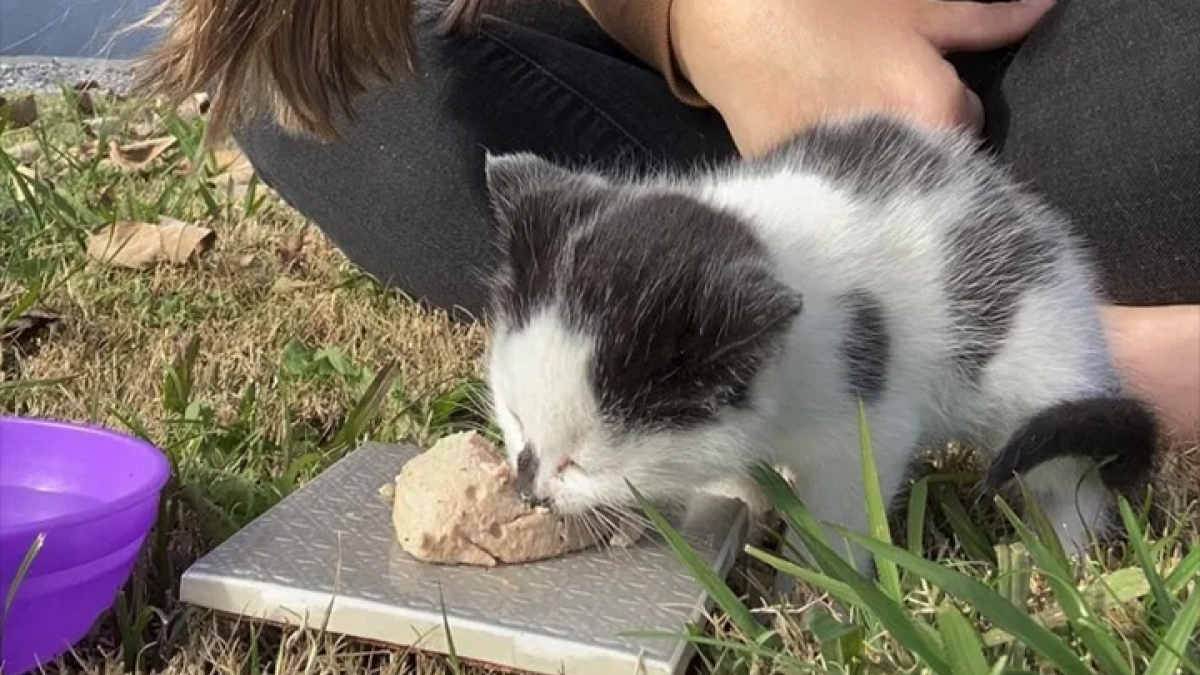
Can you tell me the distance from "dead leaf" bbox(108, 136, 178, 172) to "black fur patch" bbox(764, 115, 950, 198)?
1.92m

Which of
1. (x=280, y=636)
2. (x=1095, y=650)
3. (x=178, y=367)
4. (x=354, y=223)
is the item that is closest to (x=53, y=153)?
(x=354, y=223)

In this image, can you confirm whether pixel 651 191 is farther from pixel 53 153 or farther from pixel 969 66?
pixel 53 153

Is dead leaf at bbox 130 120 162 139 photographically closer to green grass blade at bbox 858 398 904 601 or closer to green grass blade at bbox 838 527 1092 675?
green grass blade at bbox 858 398 904 601

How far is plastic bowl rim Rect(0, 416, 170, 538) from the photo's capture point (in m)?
1.04

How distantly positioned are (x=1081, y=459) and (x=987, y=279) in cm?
25

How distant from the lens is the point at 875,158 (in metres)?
1.49

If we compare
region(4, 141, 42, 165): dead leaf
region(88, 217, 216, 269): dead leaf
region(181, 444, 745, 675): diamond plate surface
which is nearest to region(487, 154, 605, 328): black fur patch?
region(181, 444, 745, 675): diamond plate surface

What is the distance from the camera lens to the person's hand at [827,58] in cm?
166

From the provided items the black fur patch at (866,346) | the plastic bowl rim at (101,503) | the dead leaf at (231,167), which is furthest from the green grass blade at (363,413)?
the dead leaf at (231,167)

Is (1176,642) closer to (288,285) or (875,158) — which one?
(875,158)

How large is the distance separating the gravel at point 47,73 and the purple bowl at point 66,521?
10.1ft

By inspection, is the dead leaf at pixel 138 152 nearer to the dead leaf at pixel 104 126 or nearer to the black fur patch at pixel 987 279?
the dead leaf at pixel 104 126

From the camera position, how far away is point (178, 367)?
1725 millimetres

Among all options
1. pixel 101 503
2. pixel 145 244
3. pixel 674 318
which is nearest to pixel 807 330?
pixel 674 318
